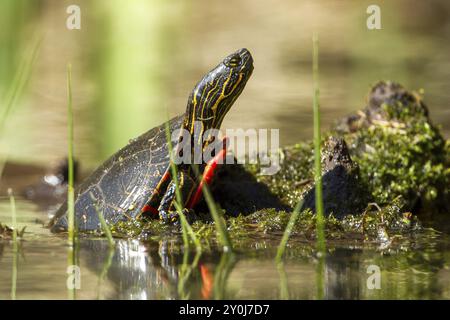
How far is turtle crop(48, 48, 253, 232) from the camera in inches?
200

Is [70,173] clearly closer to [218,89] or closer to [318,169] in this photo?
[318,169]

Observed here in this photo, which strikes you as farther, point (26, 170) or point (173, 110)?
point (173, 110)

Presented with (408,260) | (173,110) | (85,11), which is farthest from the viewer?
(85,11)

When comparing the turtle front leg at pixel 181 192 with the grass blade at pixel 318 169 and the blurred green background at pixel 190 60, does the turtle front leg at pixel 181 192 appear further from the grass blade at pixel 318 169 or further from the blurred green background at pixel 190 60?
the blurred green background at pixel 190 60

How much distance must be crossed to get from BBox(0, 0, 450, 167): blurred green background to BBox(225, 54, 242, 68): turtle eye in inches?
74.0

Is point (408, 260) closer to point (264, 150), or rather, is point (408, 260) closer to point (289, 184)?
point (289, 184)

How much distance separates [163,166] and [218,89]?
0.60 meters

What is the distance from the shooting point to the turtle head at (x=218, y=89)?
5.24 meters

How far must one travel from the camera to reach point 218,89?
208 inches

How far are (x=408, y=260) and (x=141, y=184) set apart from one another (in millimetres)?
1773

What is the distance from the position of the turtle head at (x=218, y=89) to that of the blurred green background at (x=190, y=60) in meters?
1.77

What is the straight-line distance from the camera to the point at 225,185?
575cm
